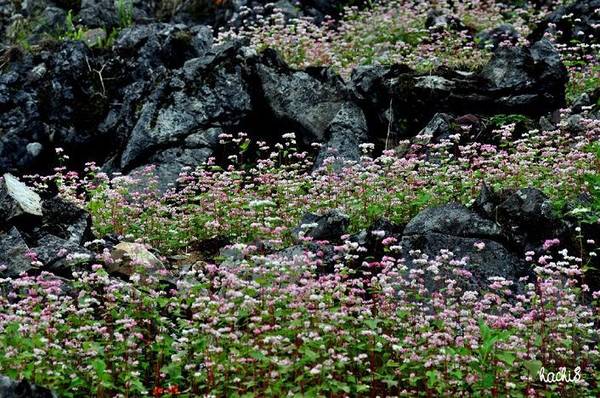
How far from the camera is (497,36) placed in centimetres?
1691

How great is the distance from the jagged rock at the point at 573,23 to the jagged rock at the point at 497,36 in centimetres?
38

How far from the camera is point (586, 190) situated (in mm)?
9789

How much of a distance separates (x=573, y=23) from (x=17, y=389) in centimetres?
1407

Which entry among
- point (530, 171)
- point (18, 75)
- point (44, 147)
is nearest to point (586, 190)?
point (530, 171)

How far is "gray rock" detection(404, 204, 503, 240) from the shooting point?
9203 mm

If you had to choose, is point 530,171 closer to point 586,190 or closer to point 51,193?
point 586,190

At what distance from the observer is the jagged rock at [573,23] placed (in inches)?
644

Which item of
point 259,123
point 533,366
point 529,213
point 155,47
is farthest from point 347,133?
point 533,366

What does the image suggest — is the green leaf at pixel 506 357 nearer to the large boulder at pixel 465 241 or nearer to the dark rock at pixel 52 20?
the large boulder at pixel 465 241

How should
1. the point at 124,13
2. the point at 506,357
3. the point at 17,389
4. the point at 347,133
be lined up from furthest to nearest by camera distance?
1. the point at 124,13
2. the point at 347,133
3. the point at 506,357
4. the point at 17,389

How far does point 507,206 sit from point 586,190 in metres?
1.10

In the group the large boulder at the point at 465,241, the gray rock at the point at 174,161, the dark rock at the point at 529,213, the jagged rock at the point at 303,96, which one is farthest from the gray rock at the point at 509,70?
the large boulder at the point at 465,241

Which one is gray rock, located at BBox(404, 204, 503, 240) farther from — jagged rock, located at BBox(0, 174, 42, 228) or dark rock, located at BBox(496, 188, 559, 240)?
jagged rock, located at BBox(0, 174, 42, 228)

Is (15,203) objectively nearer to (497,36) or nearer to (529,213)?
(529,213)
